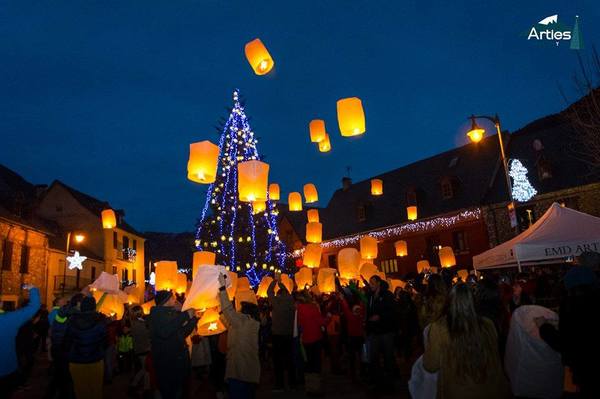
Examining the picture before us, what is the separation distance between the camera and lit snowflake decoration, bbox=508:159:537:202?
25439mm

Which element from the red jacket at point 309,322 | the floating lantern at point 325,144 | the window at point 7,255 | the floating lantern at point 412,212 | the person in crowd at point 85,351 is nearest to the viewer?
the person in crowd at point 85,351

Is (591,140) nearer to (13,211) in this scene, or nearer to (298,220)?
(13,211)

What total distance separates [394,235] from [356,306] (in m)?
24.6

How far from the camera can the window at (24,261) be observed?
88.1ft

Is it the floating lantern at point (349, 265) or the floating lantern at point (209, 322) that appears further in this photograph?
the floating lantern at point (349, 265)

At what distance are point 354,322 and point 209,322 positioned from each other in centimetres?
359

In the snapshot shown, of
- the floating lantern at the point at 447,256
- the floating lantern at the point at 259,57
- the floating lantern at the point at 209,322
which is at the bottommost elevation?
the floating lantern at the point at 209,322

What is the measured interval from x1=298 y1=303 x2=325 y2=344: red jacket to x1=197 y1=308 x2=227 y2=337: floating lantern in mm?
2131

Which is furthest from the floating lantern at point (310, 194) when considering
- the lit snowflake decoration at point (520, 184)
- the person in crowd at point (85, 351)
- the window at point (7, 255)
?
the window at point (7, 255)

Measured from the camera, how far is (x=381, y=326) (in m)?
7.90

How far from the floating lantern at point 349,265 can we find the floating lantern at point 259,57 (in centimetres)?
705

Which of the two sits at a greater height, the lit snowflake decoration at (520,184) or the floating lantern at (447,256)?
the lit snowflake decoration at (520,184)

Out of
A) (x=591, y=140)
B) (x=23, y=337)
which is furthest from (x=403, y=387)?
Result: (x=591, y=140)

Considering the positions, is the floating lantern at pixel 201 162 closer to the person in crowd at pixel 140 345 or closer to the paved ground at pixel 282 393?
the person in crowd at pixel 140 345
